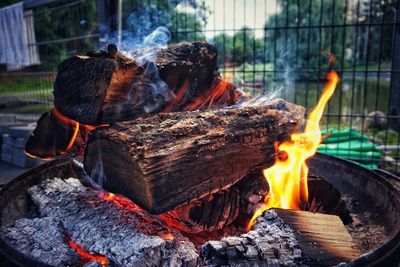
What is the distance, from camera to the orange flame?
7.28 ft

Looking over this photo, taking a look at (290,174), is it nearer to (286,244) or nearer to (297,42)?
(286,244)

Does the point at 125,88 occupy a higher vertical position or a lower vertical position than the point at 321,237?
higher

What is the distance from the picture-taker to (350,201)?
8.22 ft

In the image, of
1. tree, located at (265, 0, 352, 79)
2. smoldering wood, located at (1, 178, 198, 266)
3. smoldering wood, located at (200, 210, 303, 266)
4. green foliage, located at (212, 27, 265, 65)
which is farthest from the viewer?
green foliage, located at (212, 27, 265, 65)

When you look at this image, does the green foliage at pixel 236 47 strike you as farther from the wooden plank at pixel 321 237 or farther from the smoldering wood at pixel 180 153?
the wooden plank at pixel 321 237

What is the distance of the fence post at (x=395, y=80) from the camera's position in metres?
4.03

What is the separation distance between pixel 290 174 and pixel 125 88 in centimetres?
118

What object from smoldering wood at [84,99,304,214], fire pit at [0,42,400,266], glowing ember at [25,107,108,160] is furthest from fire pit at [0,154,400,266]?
glowing ember at [25,107,108,160]

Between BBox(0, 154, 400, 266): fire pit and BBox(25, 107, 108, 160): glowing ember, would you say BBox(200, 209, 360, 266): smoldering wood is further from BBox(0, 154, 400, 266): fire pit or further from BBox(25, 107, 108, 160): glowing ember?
BBox(25, 107, 108, 160): glowing ember

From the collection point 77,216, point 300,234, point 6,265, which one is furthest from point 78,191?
point 300,234

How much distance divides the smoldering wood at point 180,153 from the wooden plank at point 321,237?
1.41ft

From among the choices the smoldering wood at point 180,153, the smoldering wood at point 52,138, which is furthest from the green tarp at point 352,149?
the smoldering wood at point 52,138

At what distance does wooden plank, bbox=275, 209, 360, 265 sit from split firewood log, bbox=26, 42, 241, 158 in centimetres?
110

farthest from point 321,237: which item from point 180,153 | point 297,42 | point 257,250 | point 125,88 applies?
point 297,42
